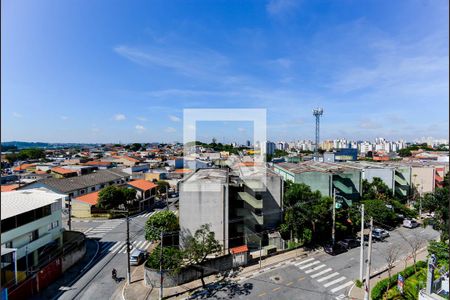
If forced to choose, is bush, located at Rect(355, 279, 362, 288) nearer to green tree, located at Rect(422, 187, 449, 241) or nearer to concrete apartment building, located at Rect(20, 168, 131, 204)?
green tree, located at Rect(422, 187, 449, 241)

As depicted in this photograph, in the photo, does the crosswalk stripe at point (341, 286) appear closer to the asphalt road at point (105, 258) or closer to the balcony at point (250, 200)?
the balcony at point (250, 200)

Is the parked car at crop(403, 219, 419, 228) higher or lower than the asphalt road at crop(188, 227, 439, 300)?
higher

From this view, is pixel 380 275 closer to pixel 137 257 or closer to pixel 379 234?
pixel 379 234

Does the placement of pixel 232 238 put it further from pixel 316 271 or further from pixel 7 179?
pixel 7 179

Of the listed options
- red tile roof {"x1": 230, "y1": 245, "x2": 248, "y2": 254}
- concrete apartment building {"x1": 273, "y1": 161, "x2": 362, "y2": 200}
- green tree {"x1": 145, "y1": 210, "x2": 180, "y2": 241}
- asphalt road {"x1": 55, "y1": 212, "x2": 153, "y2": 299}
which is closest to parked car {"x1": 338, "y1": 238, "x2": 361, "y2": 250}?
concrete apartment building {"x1": 273, "y1": 161, "x2": 362, "y2": 200}

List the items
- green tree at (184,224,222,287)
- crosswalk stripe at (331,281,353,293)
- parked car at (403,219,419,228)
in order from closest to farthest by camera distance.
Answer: crosswalk stripe at (331,281,353,293), green tree at (184,224,222,287), parked car at (403,219,419,228)

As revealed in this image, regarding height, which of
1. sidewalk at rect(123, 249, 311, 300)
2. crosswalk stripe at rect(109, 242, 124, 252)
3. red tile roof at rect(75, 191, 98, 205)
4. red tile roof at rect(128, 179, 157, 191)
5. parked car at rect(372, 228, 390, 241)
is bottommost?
sidewalk at rect(123, 249, 311, 300)
